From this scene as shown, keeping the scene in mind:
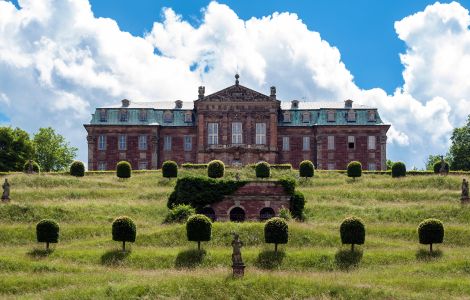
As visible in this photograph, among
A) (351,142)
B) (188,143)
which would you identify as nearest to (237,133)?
(188,143)

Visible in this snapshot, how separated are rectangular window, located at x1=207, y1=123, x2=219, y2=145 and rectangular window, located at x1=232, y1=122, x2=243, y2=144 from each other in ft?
5.48

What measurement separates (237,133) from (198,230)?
36078mm

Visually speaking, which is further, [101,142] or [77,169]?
[101,142]

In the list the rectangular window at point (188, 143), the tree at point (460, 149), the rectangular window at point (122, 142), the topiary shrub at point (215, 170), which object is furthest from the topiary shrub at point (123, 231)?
the tree at point (460, 149)

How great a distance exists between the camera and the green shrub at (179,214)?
45.0m

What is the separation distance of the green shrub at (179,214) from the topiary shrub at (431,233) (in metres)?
15.0

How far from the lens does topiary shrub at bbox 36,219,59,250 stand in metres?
37.8

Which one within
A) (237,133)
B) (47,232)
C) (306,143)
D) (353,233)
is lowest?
(353,233)

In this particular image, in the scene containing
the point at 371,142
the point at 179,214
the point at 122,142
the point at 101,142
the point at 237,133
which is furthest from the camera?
the point at 122,142

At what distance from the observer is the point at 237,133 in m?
73.3

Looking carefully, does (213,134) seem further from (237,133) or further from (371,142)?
(371,142)

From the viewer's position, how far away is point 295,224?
42406mm

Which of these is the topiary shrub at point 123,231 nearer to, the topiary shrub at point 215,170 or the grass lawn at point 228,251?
the grass lawn at point 228,251

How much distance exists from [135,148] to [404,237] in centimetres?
3986
